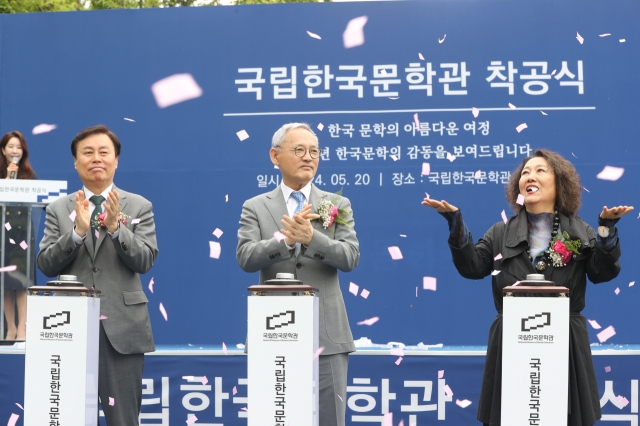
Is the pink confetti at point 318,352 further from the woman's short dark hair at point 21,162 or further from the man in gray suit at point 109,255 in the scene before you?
the woman's short dark hair at point 21,162

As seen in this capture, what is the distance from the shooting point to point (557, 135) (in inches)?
205

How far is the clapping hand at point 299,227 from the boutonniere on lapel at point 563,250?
837 millimetres

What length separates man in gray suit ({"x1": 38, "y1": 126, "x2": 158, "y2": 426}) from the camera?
10.3 ft

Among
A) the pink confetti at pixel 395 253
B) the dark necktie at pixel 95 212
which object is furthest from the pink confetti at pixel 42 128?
the dark necktie at pixel 95 212

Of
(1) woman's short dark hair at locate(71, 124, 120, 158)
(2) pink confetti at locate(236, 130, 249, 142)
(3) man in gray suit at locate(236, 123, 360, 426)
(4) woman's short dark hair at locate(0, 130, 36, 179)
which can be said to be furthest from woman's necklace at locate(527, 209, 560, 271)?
(4) woman's short dark hair at locate(0, 130, 36, 179)

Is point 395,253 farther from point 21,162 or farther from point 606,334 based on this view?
point 21,162

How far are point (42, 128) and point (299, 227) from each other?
3050 millimetres

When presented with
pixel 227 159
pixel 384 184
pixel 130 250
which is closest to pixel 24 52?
pixel 227 159

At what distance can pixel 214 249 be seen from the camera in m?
5.42

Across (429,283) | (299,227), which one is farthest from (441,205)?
(429,283)

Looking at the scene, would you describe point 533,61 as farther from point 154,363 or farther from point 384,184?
point 154,363

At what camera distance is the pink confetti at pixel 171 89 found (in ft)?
18.0

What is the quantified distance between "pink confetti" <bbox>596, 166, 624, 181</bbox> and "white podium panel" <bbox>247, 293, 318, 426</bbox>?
2.87 metres

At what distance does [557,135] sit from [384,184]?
3.33 feet
